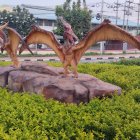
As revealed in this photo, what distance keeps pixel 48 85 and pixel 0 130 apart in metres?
2.06

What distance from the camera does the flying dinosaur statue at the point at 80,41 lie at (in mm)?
4980

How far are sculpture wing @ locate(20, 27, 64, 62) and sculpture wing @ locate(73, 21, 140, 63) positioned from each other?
0.29 metres

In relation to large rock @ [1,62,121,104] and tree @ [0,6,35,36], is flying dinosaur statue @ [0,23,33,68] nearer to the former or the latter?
large rock @ [1,62,121,104]

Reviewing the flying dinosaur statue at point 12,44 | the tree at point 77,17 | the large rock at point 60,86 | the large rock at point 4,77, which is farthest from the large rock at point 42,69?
the tree at point 77,17

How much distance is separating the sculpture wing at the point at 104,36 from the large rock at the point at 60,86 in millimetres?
458

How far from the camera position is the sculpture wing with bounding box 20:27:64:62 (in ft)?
18.4

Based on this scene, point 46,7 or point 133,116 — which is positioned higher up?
point 46,7

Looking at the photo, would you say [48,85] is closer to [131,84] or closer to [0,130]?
[131,84]

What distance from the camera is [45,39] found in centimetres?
583

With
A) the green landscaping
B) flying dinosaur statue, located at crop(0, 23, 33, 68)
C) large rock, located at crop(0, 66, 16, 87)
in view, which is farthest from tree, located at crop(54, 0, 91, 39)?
the green landscaping

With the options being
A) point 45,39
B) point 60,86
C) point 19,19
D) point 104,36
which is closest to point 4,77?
point 45,39

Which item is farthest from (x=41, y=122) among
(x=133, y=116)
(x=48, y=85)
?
(x=48, y=85)

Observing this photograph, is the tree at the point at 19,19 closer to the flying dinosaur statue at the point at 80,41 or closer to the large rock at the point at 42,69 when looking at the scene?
the large rock at the point at 42,69

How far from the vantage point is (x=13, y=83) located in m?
6.04
